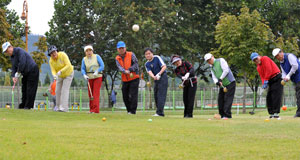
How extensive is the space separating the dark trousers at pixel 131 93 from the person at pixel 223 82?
2.03 meters

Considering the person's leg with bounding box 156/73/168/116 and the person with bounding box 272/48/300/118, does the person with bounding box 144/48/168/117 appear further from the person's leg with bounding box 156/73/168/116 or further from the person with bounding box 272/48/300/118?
the person with bounding box 272/48/300/118

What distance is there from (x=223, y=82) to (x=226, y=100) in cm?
49

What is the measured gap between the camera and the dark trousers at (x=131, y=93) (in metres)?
13.0

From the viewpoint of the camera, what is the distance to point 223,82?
1249 centimetres

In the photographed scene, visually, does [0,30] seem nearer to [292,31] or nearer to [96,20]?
[96,20]

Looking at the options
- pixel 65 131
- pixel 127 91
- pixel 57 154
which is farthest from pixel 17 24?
pixel 57 154

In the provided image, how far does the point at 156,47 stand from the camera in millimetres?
38812

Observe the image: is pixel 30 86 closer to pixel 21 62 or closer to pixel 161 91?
pixel 21 62

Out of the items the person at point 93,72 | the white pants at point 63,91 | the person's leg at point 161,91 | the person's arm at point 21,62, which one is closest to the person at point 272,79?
the person's leg at point 161,91

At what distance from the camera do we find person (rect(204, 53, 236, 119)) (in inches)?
483

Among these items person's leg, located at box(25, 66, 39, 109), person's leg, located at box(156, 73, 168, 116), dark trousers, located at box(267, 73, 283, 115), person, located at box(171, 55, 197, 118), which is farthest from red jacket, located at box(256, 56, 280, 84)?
person's leg, located at box(25, 66, 39, 109)

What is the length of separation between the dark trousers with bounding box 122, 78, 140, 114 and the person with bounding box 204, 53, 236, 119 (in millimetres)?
2026

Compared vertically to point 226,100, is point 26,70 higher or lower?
higher

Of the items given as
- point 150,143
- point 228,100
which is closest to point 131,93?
point 228,100
